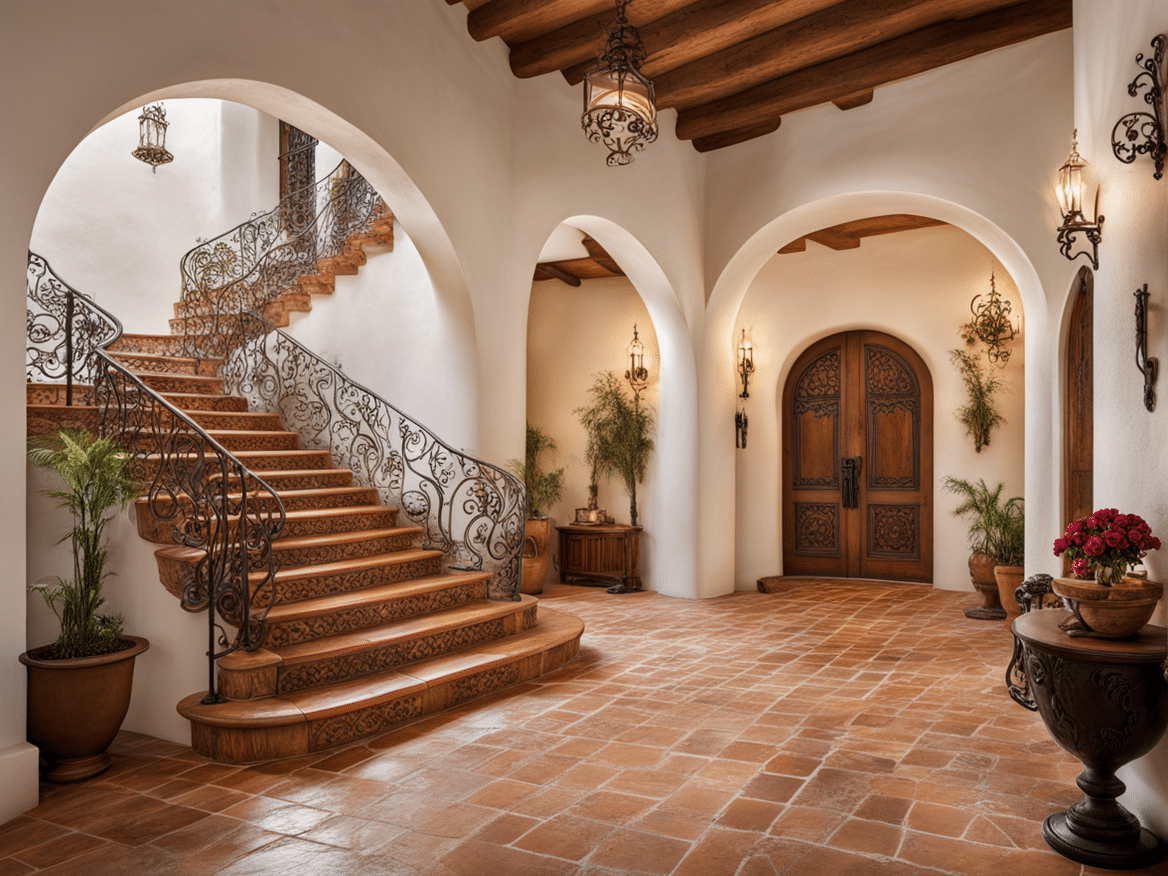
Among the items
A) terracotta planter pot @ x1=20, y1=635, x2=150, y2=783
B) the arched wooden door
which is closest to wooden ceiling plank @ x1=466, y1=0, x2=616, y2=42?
terracotta planter pot @ x1=20, y1=635, x2=150, y2=783

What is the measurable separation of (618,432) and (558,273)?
2.19 meters

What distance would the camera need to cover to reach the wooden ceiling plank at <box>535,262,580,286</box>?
33.1 ft

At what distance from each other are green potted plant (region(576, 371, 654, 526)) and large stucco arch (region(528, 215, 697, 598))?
20.1 inches

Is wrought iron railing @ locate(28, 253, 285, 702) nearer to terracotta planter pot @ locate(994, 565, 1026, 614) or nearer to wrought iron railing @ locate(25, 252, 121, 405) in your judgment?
wrought iron railing @ locate(25, 252, 121, 405)

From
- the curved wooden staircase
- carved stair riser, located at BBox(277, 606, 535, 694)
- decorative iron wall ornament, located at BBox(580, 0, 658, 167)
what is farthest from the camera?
decorative iron wall ornament, located at BBox(580, 0, 658, 167)

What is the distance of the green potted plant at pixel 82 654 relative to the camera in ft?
12.3

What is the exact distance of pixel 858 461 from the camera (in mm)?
9836

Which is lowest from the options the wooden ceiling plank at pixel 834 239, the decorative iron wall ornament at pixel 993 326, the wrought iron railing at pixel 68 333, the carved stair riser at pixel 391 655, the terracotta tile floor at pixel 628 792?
the terracotta tile floor at pixel 628 792

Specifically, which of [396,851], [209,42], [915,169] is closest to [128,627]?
[396,851]

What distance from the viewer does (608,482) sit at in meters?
10.3

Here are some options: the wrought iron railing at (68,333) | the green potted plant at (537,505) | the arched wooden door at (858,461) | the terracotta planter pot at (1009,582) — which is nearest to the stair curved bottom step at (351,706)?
the wrought iron railing at (68,333)

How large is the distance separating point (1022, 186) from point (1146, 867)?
5697mm

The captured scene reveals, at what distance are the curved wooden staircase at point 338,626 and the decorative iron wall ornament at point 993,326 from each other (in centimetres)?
561

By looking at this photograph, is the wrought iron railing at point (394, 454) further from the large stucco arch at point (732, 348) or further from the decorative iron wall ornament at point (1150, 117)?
the decorative iron wall ornament at point (1150, 117)
